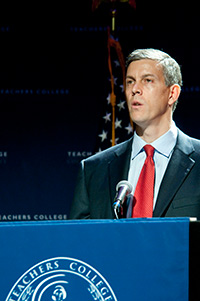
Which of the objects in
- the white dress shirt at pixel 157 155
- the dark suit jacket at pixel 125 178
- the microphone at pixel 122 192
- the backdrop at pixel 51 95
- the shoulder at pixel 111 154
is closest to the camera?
the microphone at pixel 122 192

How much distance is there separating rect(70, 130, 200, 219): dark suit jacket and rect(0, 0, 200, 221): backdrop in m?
1.40

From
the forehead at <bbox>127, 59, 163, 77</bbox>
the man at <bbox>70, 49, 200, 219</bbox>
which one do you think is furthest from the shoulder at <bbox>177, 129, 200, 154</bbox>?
the forehead at <bbox>127, 59, 163, 77</bbox>

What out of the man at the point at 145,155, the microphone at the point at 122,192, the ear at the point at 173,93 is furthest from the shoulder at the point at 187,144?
the microphone at the point at 122,192

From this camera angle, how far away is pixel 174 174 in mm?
1828

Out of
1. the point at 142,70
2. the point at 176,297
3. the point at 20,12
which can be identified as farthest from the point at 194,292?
the point at 20,12

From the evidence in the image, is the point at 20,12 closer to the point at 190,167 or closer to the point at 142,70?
the point at 142,70

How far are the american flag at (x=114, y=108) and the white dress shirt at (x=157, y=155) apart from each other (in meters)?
1.49

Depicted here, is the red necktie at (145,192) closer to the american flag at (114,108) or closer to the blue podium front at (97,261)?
the blue podium front at (97,261)

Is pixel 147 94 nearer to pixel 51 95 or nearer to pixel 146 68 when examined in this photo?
pixel 146 68

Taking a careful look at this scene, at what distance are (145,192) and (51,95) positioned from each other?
1.76 metres

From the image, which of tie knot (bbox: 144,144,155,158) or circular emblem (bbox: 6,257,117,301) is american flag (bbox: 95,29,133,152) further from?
circular emblem (bbox: 6,257,117,301)

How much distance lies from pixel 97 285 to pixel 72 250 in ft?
0.29

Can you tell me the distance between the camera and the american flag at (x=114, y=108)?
343cm

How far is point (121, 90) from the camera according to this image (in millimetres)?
3559
